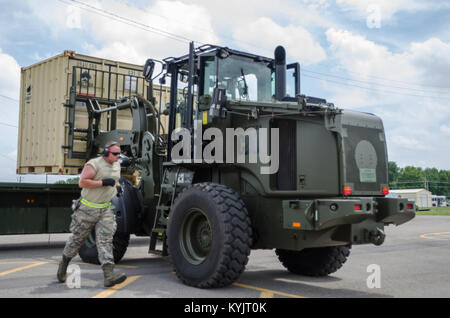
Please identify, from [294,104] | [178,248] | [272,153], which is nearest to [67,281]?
[178,248]

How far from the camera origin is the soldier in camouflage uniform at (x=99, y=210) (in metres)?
6.76

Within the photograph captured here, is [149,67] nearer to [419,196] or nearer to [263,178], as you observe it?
[263,178]

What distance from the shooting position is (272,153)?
22.8 ft

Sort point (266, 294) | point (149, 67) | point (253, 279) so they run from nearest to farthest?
1. point (266, 294)
2. point (253, 279)
3. point (149, 67)

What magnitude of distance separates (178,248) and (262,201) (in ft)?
4.63

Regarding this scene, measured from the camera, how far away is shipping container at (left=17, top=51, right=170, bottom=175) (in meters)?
11.9

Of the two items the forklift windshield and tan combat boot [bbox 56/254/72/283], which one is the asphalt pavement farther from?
the forklift windshield

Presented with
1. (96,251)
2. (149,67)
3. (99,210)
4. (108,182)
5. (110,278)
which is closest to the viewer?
(110,278)

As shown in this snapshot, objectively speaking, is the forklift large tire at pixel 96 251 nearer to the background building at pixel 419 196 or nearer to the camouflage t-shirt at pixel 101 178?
the camouflage t-shirt at pixel 101 178

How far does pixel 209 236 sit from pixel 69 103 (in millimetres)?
6416

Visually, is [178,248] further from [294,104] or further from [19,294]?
[294,104]

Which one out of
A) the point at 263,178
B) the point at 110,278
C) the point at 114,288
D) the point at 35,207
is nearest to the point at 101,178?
the point at 110,278

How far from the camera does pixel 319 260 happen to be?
8.05 metres

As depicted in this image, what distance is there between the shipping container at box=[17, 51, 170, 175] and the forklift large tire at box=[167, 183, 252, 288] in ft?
14.6
